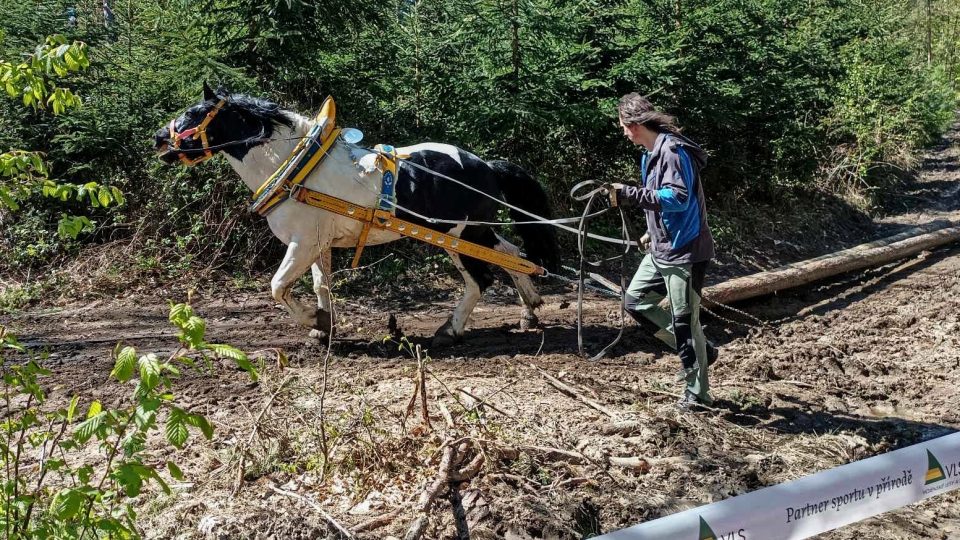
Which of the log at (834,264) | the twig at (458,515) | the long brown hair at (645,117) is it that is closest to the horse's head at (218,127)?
the long brown hair at (645,117)

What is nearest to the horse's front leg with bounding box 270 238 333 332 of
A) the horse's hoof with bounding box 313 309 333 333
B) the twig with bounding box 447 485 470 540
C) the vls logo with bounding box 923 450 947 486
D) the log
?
the horse's hoof with bounding box 313 309 333 333

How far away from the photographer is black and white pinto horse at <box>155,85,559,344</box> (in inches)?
248

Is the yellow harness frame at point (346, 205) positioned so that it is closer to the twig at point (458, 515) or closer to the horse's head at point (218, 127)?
the horse's head at point (218, 127)

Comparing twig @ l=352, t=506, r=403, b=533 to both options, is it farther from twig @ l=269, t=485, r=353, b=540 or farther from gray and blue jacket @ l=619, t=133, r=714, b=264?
gray and blue jacket @ l=619, t=133, r=714, b=264

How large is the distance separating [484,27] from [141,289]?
4737 millimetres

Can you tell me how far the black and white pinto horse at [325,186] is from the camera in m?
6.30

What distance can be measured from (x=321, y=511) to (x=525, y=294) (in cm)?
375

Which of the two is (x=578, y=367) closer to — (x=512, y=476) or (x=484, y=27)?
(x=512, y=476)

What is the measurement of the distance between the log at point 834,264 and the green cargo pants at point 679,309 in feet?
6.12

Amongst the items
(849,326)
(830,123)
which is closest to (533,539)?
(849,326)

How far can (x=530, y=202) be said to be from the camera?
715 centimetres

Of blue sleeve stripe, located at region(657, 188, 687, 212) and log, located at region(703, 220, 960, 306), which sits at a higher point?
blue sleeve stripe, located at region(657, 188, 687, 212)

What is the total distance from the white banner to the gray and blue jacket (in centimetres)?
154

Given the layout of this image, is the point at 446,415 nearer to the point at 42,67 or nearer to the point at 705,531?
the point at 705,531
